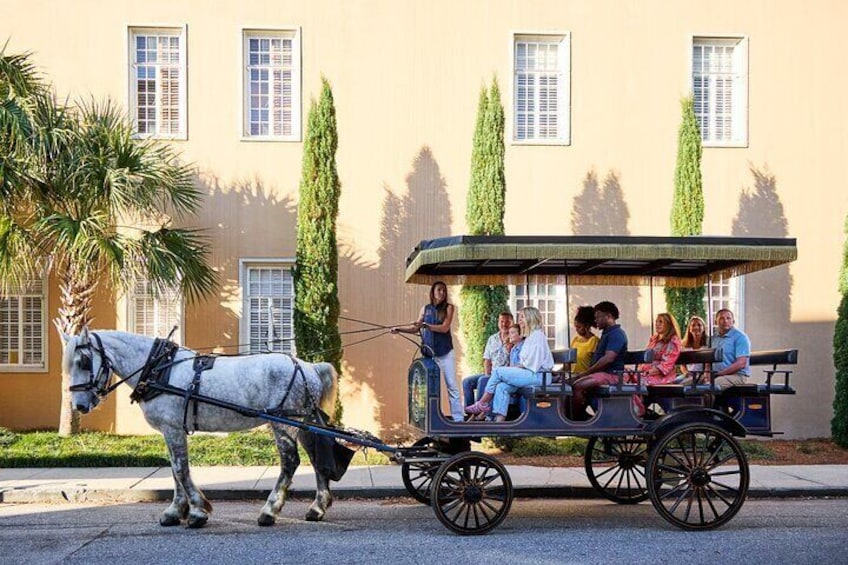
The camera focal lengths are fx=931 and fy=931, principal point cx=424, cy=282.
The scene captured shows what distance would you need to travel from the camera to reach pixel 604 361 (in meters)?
8.98

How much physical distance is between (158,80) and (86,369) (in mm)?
8610

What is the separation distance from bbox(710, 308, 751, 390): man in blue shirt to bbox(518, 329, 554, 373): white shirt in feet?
5.50

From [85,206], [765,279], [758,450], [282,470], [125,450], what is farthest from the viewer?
[765,279]

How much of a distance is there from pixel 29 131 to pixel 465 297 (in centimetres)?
675

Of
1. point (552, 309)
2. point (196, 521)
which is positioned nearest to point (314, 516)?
point (196, 521)

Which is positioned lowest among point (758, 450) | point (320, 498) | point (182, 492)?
point (758, 450)

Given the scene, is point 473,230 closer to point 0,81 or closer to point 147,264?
point 147,264

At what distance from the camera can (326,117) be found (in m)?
14.7

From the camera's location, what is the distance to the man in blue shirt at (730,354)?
9297 millimetres

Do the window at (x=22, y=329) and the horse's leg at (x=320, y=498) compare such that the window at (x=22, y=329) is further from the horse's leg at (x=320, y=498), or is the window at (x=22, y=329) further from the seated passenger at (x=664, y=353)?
the seated passenger at (x=664, y=353)

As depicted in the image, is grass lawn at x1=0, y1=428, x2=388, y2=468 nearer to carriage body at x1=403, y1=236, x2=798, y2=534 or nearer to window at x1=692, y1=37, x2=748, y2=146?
carriage body at x1=403, y1=236, x2=798, y2=534

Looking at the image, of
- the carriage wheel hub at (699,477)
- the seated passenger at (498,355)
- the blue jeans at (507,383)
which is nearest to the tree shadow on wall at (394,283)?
the seated passenger at (498,355)

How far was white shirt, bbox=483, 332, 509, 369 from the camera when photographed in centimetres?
970

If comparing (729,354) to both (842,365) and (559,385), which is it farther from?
(842,365)
